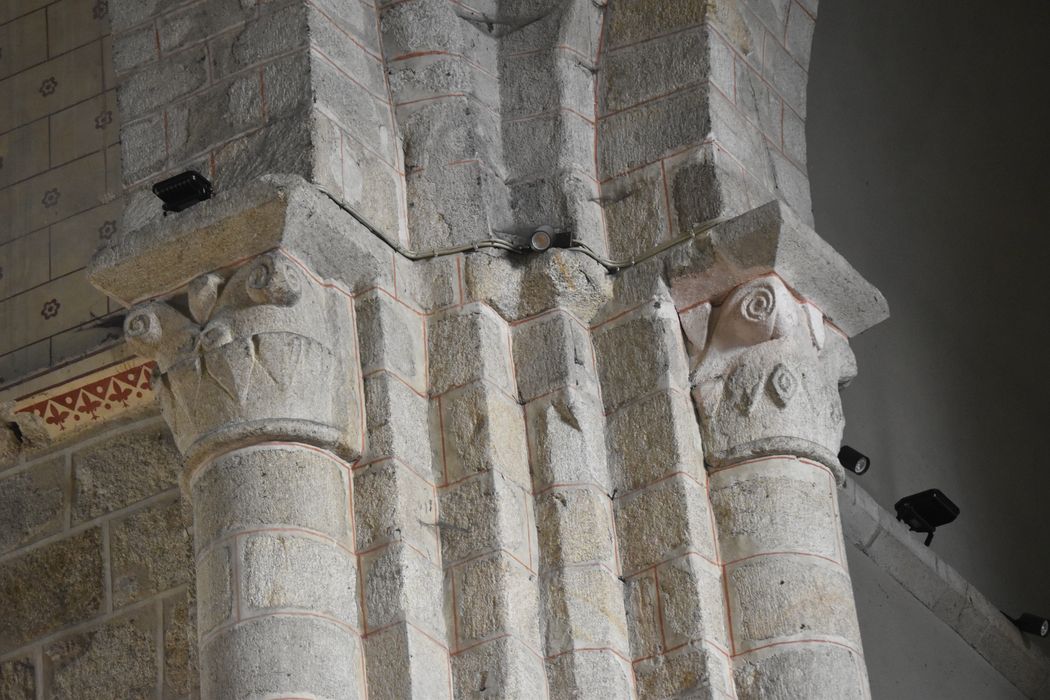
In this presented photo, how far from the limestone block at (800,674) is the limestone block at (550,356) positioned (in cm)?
72

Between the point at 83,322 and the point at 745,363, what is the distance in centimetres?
170

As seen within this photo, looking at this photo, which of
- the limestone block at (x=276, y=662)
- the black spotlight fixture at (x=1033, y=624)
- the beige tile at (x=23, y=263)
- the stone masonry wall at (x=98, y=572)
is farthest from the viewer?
the black spotlight fixture at (x=1033, y=624)

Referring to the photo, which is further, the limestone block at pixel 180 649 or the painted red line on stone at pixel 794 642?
the limestone block at pixel 180 649

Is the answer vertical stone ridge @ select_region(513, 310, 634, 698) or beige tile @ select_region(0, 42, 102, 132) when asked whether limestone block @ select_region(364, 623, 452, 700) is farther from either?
beige tile @ select_region(0, 42, 102, 132)

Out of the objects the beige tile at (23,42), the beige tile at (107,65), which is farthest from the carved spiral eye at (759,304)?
the beige tile at (23,42)

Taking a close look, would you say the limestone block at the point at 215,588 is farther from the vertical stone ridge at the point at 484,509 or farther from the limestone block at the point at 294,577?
the vertical stone ridge at the point at 484,509

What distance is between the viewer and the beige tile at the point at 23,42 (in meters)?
5.53

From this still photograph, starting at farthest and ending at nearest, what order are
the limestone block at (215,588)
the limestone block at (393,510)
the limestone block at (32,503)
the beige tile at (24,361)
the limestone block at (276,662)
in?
the beige tile at (24,361) → the limestone block at (32,503) → the limestone block at (393,510) → the limestone block at (215,588) → the limestone block at (276,662)

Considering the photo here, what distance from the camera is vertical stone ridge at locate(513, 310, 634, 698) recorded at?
4.02m

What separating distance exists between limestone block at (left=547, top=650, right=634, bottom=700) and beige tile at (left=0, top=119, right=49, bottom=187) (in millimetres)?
2166

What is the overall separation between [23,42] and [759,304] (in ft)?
7.70

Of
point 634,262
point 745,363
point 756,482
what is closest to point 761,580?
point 756,482

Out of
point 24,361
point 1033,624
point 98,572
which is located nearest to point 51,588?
point 98,572

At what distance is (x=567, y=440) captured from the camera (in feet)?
14.0
